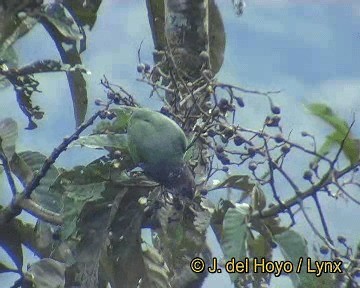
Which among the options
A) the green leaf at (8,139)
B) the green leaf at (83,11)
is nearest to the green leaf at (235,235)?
the green leaf at (83,11)

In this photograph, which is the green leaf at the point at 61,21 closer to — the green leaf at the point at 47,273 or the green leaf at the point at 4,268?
the green leaf at the point at 47,273

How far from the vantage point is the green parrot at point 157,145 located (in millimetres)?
1813

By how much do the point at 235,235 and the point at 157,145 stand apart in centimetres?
23

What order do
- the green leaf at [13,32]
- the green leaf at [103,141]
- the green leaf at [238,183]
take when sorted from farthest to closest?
the green leaf at [238,183], the green leaf at [103,141], the green leaf at [13,32]

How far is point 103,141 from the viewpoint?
6.27 feet

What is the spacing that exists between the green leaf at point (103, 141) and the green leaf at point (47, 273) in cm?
42

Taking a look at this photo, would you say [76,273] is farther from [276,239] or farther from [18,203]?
[276,239]

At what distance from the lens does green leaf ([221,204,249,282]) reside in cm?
180

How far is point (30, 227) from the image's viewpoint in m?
2.39

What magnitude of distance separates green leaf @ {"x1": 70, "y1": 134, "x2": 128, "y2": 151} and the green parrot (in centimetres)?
8

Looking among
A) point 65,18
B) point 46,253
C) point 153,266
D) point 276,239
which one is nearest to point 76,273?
point 153,266

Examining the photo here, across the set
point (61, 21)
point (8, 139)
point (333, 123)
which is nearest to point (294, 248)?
point (333, 123)

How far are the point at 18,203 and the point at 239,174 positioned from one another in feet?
1.66

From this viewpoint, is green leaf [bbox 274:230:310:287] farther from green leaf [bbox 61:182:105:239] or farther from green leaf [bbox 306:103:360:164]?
green leaf [bbox 61:182:105:239]
